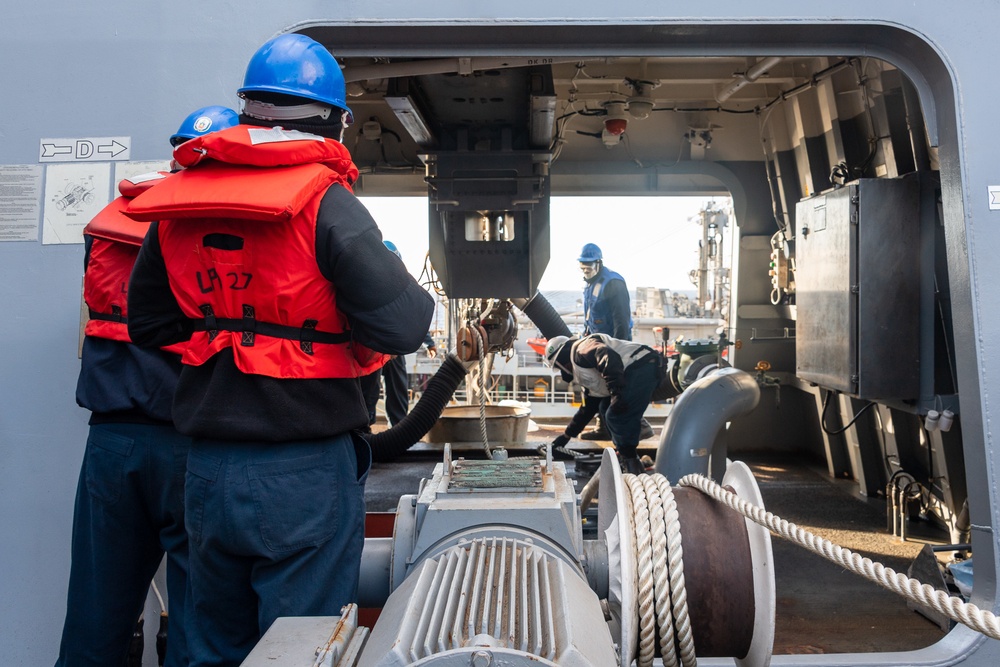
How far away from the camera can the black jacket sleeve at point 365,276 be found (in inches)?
64.5

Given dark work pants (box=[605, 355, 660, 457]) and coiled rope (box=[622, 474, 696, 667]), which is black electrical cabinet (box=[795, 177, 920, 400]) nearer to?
dark work pants (box=[605, 355, 660, 457])

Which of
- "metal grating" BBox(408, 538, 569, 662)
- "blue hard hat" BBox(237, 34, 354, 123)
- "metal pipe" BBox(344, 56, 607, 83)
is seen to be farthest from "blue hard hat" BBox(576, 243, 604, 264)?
"metal grating" BBox(408, 538, 569, 662)

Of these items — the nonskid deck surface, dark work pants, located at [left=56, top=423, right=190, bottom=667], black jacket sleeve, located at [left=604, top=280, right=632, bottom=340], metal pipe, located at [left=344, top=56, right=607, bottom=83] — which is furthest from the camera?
black jacket sleeve, located at [left=604, top=280, right=632, bottom=340]

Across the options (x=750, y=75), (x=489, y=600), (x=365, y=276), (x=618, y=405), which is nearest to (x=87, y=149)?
(x=365, y=276)

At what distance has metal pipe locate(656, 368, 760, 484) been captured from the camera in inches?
167

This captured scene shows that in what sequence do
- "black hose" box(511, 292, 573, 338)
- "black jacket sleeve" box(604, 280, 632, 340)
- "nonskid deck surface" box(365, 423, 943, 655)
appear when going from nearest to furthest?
"nonskid deck surface" box(365, 423, 943, 655)
"black hose" box(511, 292, 573, 338)
"black jacket sleeve" box(604, 280, 632, 340)

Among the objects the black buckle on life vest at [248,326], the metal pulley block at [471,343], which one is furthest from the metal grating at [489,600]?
the metal pulley block at [471,343]

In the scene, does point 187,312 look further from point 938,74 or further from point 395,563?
point 938,74

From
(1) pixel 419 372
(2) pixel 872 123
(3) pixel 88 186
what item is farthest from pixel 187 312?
(1) pixel 419 372

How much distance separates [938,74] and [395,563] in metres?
2.38

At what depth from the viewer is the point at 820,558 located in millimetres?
4059

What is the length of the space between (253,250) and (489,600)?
38.1 inches

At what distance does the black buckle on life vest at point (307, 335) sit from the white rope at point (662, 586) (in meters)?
0.89

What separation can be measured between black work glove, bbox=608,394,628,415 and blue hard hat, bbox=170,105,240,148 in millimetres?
3832
